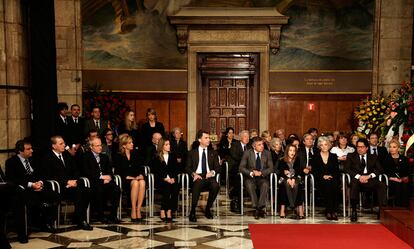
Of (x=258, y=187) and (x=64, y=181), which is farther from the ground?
(x=64, y=181)

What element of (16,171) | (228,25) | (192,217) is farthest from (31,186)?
(228,25)

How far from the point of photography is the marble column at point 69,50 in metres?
10.7

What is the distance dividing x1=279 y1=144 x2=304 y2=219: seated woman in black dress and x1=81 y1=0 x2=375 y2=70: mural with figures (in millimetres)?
4194

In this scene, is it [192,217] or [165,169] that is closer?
[192,217]

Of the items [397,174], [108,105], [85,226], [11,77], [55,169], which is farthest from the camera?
[108,105]

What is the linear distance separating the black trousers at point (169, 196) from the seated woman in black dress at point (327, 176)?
219cm

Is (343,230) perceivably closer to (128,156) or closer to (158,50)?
(128,156)

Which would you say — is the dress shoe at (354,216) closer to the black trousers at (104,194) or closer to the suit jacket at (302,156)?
the suit jacket at (302,156)

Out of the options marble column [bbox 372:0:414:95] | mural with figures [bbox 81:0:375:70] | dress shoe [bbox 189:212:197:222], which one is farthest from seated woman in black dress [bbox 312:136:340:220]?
marble column [bbox 372:0:414:95]

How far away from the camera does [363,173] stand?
24.2ft

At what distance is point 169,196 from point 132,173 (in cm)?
67

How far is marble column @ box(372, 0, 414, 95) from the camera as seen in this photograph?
10.7 metres

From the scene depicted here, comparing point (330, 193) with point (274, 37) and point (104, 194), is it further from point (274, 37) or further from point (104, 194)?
point (274, 37)

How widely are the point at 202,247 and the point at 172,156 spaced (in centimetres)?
202
